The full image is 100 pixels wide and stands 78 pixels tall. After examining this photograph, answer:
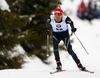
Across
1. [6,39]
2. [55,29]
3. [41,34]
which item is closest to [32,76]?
[55,29]

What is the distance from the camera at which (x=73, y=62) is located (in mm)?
15680

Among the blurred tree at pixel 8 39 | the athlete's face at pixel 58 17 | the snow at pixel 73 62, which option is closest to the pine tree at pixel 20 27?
the blurred tree at pixel 8 39

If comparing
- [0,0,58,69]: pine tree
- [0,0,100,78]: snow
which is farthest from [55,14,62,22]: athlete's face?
[0,0,58,69]: pine tree

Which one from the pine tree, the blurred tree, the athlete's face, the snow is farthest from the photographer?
the pine tree

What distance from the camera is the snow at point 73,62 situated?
5211 millimetres

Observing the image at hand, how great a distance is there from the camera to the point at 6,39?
299 inches

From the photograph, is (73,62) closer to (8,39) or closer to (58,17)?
(8,39)

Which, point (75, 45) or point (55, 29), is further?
point (75, 45)

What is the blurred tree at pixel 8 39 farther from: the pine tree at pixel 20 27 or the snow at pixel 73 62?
the snow at pixel 73 62

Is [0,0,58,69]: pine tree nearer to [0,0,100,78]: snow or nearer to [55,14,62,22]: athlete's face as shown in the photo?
[0,0,100,78]: snow

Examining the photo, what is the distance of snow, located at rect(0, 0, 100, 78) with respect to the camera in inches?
205

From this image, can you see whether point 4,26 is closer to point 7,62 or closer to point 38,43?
point 7,62

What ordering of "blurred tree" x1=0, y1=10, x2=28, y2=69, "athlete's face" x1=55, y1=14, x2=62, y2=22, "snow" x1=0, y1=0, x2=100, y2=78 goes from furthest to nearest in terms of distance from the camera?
"blurred tree" x1=0, y1=10, x2=28, y2=69 < "athlete's face" x1=55, y1=14, x2=62, y2=22 < "snow" x1=0, y1=0, x2=100, y2=78

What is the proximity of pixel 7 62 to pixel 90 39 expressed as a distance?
14851 millimetres
